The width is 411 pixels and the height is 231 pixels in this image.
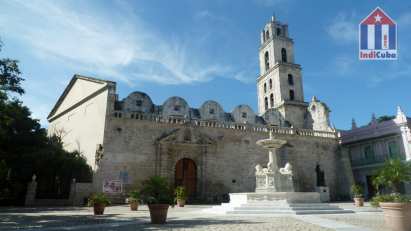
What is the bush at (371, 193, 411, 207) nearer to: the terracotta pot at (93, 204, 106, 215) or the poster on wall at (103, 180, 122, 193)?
the terracotta pot at (93, 204, 106, 215)

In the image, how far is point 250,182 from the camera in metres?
28.2

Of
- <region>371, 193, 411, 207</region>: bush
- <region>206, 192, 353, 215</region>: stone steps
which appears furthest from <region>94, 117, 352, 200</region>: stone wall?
<region>371, 193, 411, 207</region>: bush

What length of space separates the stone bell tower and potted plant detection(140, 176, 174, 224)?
26179 millimetres

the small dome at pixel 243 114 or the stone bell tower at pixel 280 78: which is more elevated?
the stone bell tower at pixel 280 78

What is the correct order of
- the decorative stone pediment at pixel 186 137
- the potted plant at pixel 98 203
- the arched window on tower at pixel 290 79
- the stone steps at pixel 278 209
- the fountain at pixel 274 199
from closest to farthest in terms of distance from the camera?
the stone steps at pixel 278 209
the fountain at pixel 274 199
the potted plant at pixel 98 203
the decorative stone pediment at pixel 186 137
the arched window on tower at pixel 290 79

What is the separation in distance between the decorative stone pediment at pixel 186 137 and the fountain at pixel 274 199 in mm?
10426

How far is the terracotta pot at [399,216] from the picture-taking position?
7.47 meters

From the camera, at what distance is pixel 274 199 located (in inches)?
557

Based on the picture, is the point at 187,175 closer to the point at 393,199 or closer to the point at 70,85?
the point at 70,85

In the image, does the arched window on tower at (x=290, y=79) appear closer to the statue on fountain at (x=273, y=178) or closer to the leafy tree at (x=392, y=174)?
the statue on fountain at (x=273, y=178)

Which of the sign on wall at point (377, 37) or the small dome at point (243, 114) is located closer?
the sign on wall at point (377, 37)

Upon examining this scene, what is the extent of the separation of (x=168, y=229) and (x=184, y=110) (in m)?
22.1

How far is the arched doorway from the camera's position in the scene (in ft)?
85.3

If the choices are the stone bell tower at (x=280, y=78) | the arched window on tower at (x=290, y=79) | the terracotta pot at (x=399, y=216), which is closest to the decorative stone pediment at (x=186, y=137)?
the stone bell tower at (x=280, y=78)
